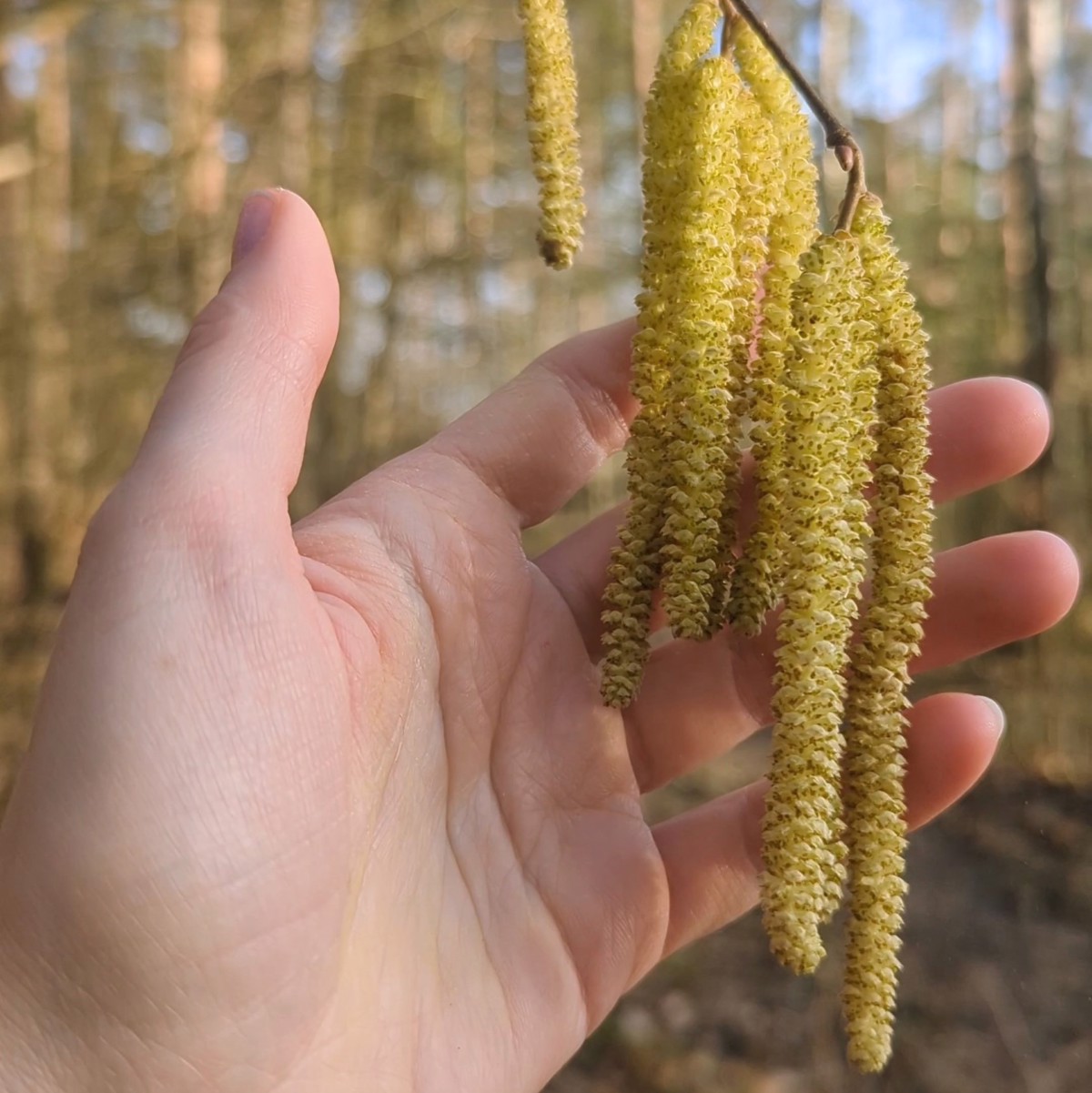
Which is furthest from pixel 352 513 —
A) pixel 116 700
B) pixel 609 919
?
pixel 609 919

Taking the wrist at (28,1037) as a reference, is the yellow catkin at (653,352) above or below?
above

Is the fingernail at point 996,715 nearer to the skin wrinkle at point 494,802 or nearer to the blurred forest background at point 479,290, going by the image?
the skin wrinkle at point 494,802

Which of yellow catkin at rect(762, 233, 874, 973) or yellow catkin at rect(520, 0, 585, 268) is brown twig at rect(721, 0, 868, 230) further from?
yellow catkin at rect(520, 0, 585, 268)

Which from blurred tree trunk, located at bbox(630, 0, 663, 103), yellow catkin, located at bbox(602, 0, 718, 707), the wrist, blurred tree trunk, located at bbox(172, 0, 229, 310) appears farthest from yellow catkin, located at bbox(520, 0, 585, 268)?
blurred tree trunk, located at bbox(630, 0, 663, 103)

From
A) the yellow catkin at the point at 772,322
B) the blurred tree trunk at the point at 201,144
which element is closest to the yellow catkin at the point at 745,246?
the yellow catkin at the point at 772,322

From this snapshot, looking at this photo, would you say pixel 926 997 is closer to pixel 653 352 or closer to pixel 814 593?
pixel 814 593

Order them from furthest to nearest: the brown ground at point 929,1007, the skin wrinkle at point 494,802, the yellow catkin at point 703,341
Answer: the brown ground at point 929,1007 < the skin wrinkle at point 494,802 < the yellow catkin at point 703,341
